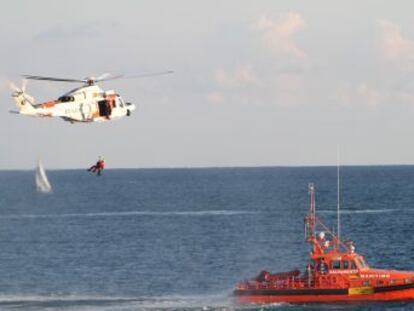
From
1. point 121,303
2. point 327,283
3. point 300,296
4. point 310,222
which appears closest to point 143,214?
point 121,303

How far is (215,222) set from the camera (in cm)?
13600

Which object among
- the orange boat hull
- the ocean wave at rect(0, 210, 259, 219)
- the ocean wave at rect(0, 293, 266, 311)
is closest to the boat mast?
the orange boat hull

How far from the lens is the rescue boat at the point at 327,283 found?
63656mm

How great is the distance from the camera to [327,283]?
63.9 m

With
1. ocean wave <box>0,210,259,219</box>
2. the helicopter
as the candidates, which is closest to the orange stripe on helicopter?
the helicopter

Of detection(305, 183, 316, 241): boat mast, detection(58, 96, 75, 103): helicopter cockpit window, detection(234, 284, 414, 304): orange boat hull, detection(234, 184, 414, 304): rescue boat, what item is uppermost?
detection(58, 96, 75, 103): helicopter cockpit window

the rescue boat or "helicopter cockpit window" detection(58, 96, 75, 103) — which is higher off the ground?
"helicopter cockpit window" detection(58, 96, 75, 103)

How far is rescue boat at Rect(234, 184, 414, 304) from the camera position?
209ft

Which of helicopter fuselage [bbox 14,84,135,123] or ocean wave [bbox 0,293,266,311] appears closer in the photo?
helicopter fuselage [bbox 14,84,135,123]

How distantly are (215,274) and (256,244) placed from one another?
2526cm

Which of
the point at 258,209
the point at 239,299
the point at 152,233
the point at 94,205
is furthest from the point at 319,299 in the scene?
the point at 94,205

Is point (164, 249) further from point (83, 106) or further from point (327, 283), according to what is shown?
point (83, 106)

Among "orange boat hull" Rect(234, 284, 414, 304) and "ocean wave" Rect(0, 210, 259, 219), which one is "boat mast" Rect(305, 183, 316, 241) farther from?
"ocean wave" Rect(0, 210, 259, 219)

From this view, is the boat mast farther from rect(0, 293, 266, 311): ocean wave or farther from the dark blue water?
rect(0, 293, 266, 311): ocean wave
